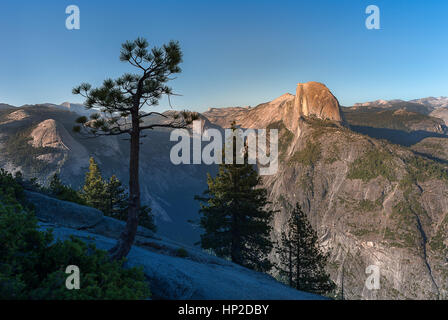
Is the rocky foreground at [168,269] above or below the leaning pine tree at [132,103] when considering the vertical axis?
below

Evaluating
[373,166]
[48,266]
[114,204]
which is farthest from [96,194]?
[373,166]

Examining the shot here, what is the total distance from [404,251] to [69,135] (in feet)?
572

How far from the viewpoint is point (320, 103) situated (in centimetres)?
19112

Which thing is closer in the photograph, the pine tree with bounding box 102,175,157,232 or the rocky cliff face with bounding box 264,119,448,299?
the pine tree with bounding box 102,175,157,232

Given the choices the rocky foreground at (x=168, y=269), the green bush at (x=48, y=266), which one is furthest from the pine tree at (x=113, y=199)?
the green bush at (x=48, y=266)

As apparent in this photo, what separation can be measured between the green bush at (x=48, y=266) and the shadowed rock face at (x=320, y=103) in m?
201

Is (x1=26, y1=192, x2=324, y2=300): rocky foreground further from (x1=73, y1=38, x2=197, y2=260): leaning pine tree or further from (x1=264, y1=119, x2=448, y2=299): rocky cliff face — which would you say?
(x1=264, y1=119, x2=448, y2=299): rocky cliff face

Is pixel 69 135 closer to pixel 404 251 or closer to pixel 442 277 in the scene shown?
pixel 404 251

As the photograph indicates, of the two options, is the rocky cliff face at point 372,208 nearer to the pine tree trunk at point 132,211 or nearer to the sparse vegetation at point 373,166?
the sparse vegetation at point 373,166

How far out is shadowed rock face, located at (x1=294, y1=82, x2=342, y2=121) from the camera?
189500 mm

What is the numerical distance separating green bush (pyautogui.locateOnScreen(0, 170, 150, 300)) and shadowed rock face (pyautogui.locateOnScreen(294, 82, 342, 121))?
200801 mm

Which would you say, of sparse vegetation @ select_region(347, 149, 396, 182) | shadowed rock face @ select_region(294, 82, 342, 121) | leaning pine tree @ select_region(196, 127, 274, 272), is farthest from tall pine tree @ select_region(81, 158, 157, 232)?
shadowed rock face @ select_region(294, 82, 342, 121)

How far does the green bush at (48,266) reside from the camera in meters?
4.59

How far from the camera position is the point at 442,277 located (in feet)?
337
